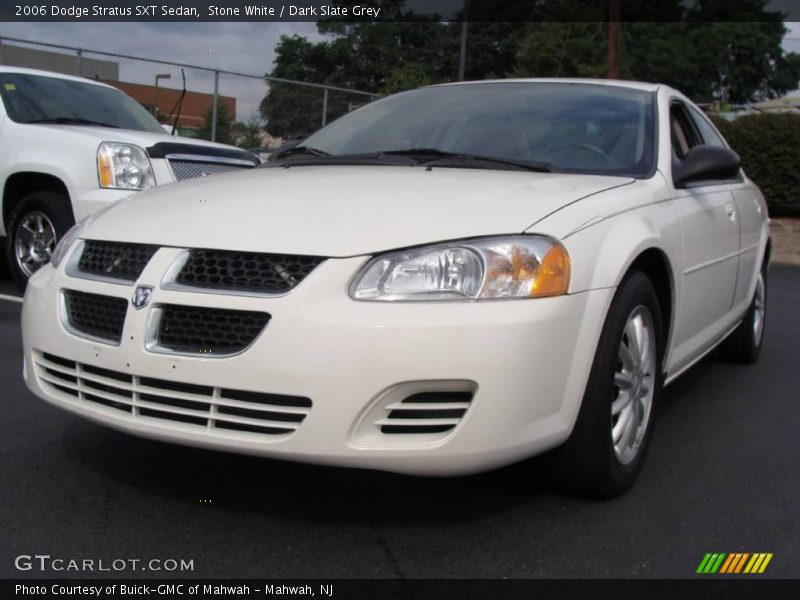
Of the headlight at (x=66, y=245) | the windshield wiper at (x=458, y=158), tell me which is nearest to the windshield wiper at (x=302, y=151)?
the windshield wiper at (x=458, y=158)

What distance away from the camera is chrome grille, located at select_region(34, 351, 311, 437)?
8.32 ft

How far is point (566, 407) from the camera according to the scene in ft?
8.84

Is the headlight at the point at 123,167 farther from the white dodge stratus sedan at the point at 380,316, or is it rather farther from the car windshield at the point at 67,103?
the white dodge stratus sedan at the point at 380,316

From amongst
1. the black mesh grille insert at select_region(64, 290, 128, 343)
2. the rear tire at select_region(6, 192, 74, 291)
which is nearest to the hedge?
the rear tire at select_region(6, 192, 74, 291)

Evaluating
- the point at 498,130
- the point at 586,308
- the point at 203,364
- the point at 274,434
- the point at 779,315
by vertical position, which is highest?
the point at 498,130

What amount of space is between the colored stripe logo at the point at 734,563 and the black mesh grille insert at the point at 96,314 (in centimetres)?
186

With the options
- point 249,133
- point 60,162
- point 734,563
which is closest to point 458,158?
point 734,563

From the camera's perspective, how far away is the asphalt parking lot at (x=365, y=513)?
2572 mm

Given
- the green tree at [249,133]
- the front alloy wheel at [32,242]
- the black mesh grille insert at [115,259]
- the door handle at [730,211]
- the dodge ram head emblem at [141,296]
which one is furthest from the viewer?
the green tree at [249,133]

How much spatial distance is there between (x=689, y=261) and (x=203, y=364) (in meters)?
2.08

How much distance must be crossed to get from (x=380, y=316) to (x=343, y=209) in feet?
1.61

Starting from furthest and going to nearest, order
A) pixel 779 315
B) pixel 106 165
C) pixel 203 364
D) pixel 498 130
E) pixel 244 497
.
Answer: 1. pixel 779 315
2. pixel 106 165
3. pixel 498 130
4. pixel 244 497
5. pixel 203 364
